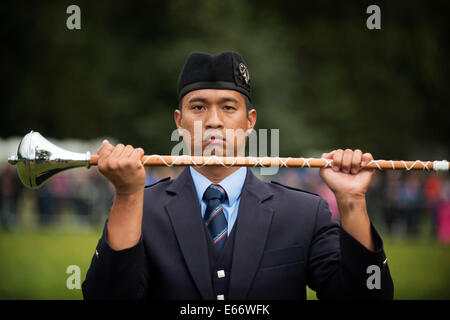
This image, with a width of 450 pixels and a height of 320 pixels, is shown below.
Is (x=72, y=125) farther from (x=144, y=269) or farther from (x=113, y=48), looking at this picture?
(x=144, y=269)

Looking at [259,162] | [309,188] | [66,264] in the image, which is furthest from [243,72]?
[309,188]

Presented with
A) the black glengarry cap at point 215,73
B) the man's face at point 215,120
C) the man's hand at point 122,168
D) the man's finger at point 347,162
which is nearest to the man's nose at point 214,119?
the man's face at point 215,120

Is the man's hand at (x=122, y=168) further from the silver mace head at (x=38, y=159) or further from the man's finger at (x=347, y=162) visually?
the man's finger at (x=347, y=162)

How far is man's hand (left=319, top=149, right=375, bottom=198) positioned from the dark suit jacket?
25 centimetres

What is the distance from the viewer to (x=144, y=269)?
349cm

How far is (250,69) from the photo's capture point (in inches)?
1348

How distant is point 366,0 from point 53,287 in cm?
3035

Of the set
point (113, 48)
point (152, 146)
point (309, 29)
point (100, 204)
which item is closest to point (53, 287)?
point (100, 204)

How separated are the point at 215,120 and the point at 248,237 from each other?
2.75 ft

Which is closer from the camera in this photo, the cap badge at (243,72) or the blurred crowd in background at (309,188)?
the cap badge at (243,72)

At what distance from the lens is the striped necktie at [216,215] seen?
12.0 feet

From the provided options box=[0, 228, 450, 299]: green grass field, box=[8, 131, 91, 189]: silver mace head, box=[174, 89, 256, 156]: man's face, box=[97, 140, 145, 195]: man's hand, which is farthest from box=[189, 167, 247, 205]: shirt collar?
→ box=[0, 228, 450, 299]: green grass field

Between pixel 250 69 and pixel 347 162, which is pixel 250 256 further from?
pixel 250 69

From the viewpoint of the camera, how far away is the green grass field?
966cm
